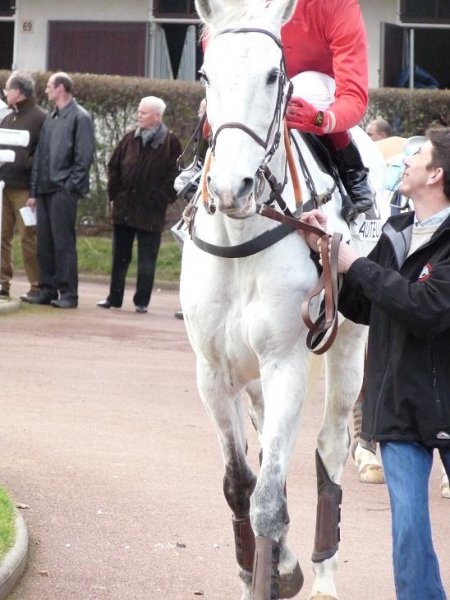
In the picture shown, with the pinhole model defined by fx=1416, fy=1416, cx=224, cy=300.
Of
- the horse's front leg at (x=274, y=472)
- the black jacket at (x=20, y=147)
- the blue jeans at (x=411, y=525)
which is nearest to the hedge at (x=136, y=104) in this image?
the black jacket at (x=20, y=147)

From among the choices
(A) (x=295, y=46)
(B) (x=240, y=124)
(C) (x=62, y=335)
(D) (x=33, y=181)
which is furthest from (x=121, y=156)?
(B) (x=240, y=124)

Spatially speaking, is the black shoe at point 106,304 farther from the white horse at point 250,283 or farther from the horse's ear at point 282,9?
the horse's ear at point 282,9

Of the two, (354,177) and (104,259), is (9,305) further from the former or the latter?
(354,177)

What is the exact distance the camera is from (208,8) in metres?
5.64

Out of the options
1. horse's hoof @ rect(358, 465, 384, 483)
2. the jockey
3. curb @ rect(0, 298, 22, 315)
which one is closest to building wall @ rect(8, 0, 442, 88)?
curb @ rect(0, 298, 22, 315)

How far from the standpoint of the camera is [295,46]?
658cm

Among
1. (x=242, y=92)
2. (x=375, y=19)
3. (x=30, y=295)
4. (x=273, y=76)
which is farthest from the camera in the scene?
(x=375, y=19)

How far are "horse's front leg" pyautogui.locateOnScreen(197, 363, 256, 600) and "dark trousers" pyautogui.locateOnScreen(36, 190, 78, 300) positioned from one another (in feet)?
32.4

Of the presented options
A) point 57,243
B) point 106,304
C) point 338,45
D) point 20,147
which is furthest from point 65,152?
point 338,45

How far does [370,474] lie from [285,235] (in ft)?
11.3

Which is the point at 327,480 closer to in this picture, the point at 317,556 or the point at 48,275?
the point at 317,556

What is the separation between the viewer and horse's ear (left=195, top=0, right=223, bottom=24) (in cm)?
562

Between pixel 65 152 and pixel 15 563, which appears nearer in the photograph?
pixel 15 563

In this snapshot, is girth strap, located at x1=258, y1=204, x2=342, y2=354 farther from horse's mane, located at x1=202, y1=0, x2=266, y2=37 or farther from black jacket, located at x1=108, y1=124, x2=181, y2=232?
black jacket, located at x1=108, y1=124, x2=181, y2=232
